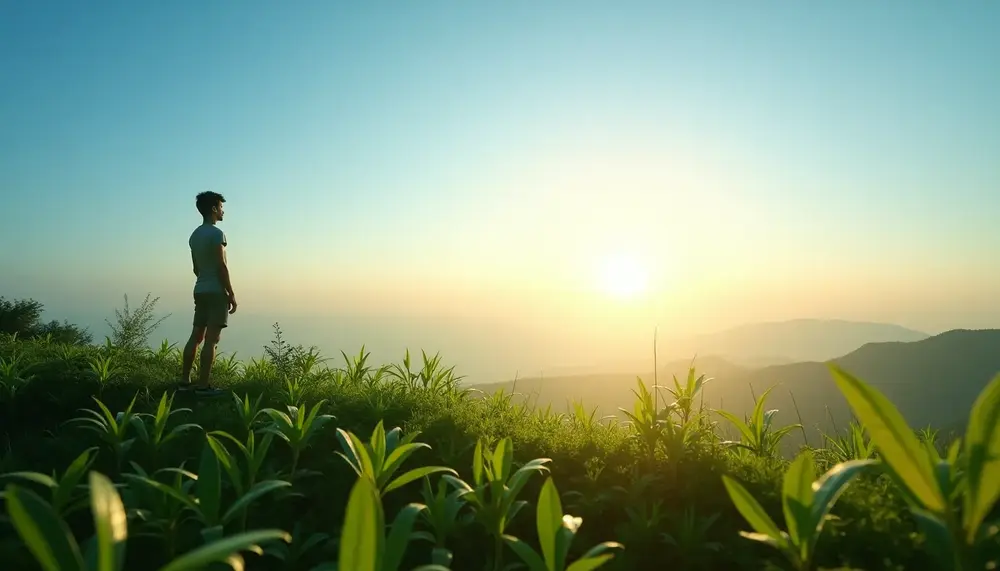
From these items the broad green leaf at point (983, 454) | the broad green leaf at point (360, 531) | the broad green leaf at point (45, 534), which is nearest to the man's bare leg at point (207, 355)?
the broad green leaf at point (45, 534)

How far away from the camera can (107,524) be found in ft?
4.48

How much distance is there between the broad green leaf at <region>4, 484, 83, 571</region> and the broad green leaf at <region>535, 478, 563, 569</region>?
51.9 inches

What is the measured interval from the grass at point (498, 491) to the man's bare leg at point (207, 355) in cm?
87

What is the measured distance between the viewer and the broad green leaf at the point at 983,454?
1.68m

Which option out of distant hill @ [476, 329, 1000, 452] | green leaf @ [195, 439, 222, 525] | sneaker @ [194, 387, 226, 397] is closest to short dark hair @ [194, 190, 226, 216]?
sneaker @ [194, 387, 226, 397]

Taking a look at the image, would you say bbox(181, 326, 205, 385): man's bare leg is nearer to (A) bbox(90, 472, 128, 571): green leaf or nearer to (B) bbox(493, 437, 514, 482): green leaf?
(B) bbox(493, 437, 514, 482): green leaf

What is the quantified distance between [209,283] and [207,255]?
0.32 metres

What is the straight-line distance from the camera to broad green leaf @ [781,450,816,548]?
1863 millimetres

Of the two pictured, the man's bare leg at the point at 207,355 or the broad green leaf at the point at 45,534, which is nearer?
the broad green leaf at the point at 45,534

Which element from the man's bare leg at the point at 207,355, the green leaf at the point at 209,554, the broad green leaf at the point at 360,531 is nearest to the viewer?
the green leaf at the point at 209,554

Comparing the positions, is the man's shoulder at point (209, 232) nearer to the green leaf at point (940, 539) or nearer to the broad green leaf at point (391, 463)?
the broad green leaf at point (391, 463)

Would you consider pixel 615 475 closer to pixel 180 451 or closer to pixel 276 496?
pixel 276 496

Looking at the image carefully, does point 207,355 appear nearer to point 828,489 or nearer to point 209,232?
point 209,232

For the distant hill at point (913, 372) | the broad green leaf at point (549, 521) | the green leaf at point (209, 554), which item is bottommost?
the distant hill at point (913, 372)
